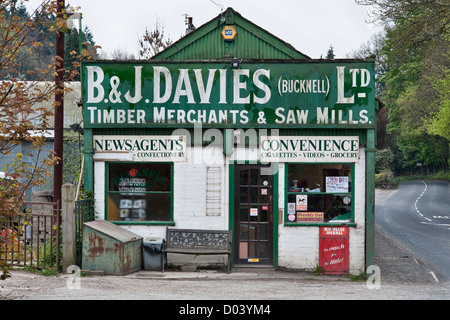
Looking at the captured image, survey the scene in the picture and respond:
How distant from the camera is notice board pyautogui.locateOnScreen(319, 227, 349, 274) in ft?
43.3

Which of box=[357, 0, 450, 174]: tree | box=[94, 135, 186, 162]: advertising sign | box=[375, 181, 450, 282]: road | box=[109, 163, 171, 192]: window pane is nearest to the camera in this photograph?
box=[94, 135, 186, 162]: advertising sign

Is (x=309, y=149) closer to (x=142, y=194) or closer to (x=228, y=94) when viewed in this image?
(x=228, y=94)

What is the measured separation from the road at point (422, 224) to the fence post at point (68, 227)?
8.54 metres

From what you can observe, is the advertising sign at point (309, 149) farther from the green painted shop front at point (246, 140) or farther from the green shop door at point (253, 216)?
the green shop door at point (253, 216)

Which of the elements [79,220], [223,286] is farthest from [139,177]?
[223,286]

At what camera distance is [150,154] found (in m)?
13.6

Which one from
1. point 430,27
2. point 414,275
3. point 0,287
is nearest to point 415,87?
point 430,27

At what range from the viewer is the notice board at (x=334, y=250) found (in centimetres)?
1319

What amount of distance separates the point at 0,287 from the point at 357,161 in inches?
318

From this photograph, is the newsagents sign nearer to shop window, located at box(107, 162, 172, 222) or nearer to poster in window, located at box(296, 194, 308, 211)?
shop window, located at box(107, 162, 172, 222)

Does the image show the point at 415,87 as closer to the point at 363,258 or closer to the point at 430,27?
the point at 430,27

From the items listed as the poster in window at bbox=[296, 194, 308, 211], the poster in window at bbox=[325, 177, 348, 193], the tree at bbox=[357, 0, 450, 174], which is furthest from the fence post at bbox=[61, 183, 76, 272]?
the tree at bbox=[357, 0, 450, 174]

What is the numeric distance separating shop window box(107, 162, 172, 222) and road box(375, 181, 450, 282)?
684 cm

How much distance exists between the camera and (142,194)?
13.6 m
